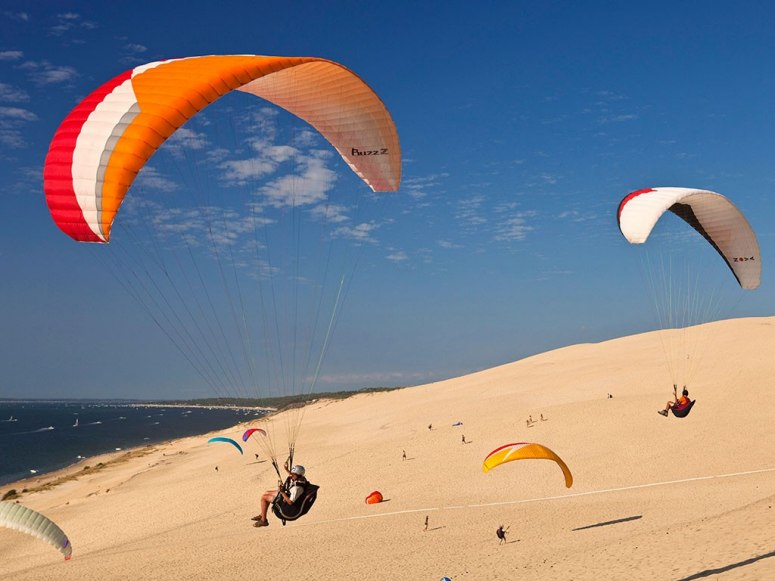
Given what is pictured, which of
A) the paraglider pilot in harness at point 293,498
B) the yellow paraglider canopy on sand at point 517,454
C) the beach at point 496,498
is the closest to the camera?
the paraglider pilot in harness at point 293,498

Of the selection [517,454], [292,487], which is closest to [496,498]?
[517,454]

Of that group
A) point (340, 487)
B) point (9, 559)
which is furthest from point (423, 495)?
point (9, 559)

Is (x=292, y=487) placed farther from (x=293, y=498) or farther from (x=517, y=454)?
(x=517, y=454)

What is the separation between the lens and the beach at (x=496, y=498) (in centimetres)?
1501

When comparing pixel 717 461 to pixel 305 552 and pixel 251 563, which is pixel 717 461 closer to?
pixel 305 552

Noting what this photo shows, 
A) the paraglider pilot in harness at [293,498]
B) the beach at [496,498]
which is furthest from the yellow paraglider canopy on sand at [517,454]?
the paraglider pilot in harness at [293,498]

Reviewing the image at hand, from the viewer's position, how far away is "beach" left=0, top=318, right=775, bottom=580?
15008mm

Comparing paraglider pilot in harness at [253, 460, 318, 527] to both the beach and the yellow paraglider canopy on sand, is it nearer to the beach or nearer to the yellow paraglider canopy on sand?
the beach

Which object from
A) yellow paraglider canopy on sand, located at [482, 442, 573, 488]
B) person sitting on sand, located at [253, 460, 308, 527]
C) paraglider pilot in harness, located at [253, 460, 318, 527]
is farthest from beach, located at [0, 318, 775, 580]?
person sitting on sand, located at [253, 460, 308, 527]

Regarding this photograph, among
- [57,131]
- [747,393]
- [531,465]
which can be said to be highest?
[57,131]

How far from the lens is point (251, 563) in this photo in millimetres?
17594

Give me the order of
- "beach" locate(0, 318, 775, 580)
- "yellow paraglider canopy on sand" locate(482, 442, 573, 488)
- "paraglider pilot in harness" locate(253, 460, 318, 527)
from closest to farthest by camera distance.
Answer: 1. "paraglider pilot in harness" locate(253, 460, 318, 527)
2. "beach" locate(0, 318, 775, 580)
3. "yellow paraglider canopy on sand" locate(482, 442, 573, 488)

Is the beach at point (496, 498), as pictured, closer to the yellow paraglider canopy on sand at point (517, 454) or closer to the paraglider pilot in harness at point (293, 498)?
the yellow paraglider canopy on sand at point (517, 454)

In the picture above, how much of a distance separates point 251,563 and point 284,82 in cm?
1335
